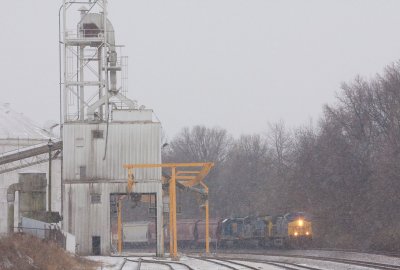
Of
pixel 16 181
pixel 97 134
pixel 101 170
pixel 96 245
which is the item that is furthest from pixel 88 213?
pixel 16 181

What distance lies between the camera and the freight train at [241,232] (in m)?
52.8

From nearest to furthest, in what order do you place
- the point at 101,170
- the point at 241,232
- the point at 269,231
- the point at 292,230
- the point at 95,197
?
the point at 95,197 < the point at 101,170 < the point at 292,230 < the point at 269,231 < the point at 241,232

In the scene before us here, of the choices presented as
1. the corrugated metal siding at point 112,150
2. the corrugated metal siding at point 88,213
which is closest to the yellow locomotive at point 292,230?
the corrugated metal siding at point 88,213

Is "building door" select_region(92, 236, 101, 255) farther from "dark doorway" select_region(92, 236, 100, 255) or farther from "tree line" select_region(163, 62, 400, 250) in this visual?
"tree line" select_region(163, 62, 400, 250)

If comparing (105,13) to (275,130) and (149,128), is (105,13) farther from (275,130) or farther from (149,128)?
(275,130)

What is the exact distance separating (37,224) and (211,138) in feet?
342

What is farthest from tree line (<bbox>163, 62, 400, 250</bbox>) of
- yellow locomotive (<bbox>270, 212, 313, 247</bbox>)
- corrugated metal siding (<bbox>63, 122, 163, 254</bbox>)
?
corrugated metal siding (<bbox>63, 122, 163, 254</bbox>)

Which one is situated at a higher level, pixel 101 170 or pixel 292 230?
pixel 101 170

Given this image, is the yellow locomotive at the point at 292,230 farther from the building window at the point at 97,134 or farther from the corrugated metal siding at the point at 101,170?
the building window at the point at 97,134

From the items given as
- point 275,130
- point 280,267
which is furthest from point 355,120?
point 275,130

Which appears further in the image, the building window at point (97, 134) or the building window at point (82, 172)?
the building window at point (97, 134)

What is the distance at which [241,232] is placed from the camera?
60.7 meters

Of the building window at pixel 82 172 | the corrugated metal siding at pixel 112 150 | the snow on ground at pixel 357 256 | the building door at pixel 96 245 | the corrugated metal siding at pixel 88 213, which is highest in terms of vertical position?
the corrugated metal siding at pixel 112 150

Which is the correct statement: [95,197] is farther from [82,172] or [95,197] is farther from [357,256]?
[357,256]
